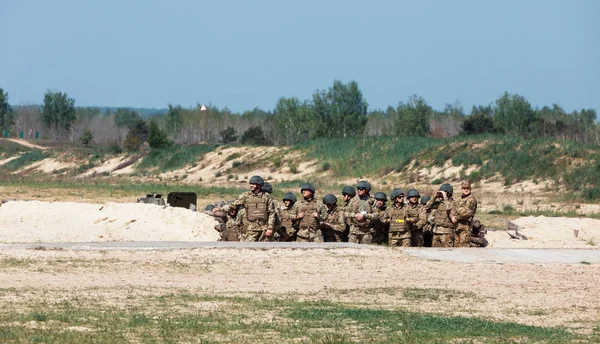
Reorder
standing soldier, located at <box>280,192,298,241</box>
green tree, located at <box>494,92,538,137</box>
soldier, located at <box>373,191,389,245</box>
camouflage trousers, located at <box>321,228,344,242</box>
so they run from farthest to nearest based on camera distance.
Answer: green tree, located at <box>494,92,538,137</box> < camouflage trousers, located at <box>321,228,344,242</box> < standing soldier, located at <box>280,192,298,241</box> < soldier, located at <box>373,191,389,245</box>

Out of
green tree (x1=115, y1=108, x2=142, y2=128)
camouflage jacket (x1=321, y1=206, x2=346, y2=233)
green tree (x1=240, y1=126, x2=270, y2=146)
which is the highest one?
green tree (x1=115, y1=108, x2=142, y2=128)

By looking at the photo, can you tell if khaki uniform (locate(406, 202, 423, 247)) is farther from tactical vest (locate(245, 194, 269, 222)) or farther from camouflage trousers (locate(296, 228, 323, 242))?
tactical vest (locate(245, 194, 269, 222))

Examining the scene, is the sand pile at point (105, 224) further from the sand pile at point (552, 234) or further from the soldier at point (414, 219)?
the sand pile at point (552, 234)

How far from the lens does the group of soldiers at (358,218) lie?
A: 2333cm

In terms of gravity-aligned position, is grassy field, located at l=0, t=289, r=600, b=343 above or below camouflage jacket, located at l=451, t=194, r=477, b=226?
below

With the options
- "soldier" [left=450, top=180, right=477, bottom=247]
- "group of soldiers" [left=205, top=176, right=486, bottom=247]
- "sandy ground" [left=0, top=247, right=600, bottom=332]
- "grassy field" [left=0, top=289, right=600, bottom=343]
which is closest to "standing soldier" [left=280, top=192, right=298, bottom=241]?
"group of soldiers" [left=205, top=176, right=486, bottom=247]

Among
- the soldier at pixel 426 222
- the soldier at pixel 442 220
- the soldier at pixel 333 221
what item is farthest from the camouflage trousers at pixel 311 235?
the soldier at pixel 442 220

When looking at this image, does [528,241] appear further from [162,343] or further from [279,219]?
[162,343]

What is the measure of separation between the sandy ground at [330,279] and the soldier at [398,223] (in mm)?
1090

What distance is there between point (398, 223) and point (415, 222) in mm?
325

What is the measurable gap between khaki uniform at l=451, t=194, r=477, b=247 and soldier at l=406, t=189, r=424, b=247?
26.5 inches

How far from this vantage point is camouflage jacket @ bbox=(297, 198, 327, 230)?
23.5 metres

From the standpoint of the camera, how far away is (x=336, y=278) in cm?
1878

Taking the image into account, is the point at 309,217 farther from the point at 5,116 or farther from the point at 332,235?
the point at 5,116
